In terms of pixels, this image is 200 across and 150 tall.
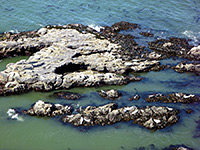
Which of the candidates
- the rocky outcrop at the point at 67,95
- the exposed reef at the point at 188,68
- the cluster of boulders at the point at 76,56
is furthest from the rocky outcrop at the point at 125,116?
the exposed reef at the point at 188,68

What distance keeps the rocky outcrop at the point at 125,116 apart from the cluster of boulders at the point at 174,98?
5.40 ft

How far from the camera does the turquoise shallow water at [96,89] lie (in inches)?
806

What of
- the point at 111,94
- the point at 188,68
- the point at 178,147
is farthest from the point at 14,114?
the point at 188,68

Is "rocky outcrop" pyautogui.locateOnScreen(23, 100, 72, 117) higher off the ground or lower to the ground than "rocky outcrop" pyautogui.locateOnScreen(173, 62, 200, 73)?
lower

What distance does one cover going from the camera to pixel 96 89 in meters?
26.0

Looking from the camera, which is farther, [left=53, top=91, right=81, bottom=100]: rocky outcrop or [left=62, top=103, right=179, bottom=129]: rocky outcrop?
[left=53, top=91, right=81, bottom=100]: rocky outcrop

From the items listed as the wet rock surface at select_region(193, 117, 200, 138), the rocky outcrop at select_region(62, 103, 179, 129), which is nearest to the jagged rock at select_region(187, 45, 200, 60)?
the rocky outcrop at select_region(62, 103, 179, 129)

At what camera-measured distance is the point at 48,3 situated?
46.0 meters

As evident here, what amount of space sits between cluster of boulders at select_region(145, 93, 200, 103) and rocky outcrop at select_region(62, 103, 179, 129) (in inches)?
64.8

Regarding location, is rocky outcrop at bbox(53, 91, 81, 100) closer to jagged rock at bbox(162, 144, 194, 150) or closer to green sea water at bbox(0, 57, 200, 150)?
green sea water at bbox(0, 57, 200, 150)

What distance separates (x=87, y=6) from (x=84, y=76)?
939 inches

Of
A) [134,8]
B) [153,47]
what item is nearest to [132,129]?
[153,47]

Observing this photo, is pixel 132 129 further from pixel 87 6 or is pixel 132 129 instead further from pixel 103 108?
pixel 87 6

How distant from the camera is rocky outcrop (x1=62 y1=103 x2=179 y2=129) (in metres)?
21.9
